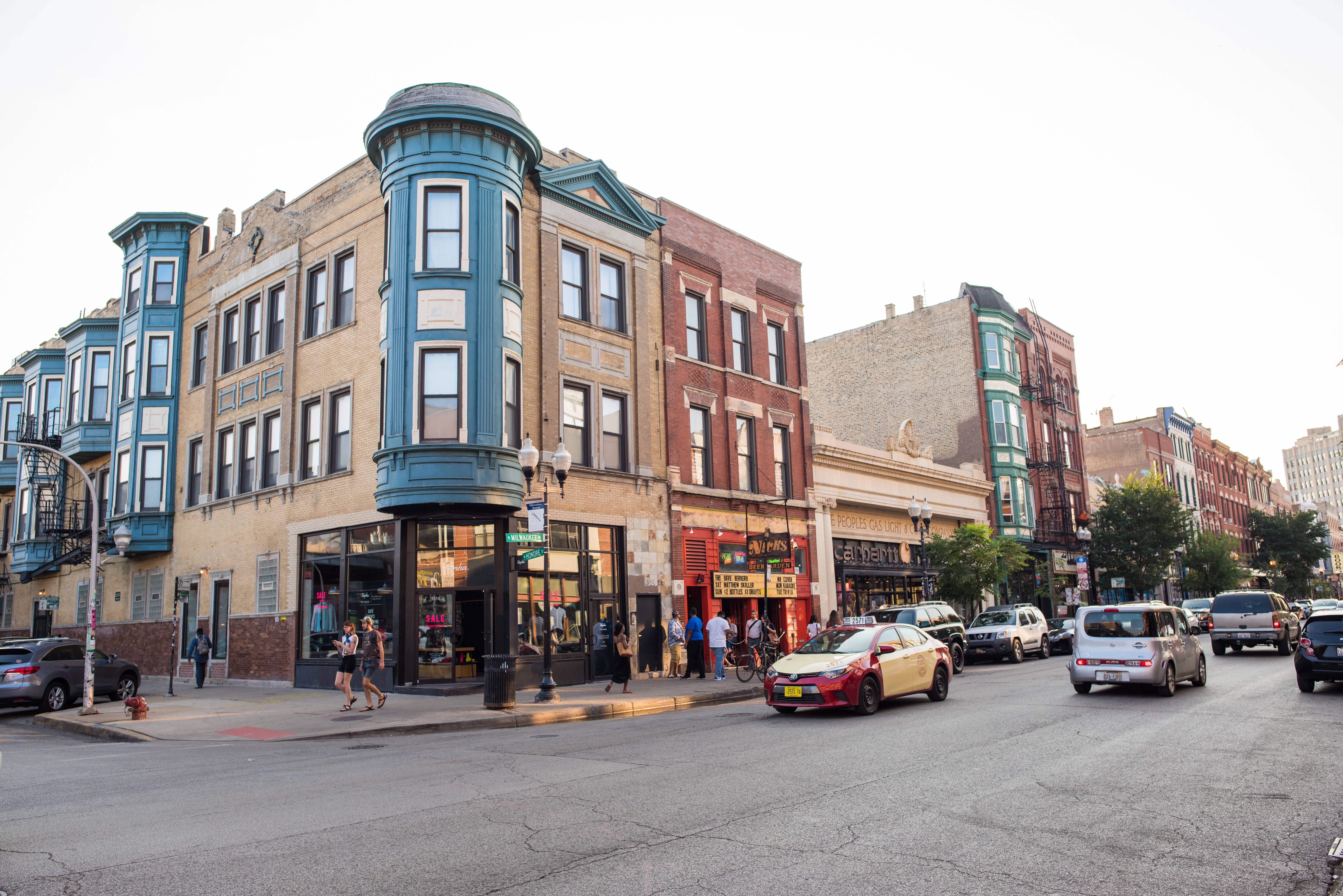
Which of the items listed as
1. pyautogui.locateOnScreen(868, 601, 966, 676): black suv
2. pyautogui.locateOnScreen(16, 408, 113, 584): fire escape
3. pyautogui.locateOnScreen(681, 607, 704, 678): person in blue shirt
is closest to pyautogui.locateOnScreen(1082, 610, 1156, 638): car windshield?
pyautogui.locateOnScreen(868, 601, 966, 676): black suv

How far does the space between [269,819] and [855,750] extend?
6.31 m

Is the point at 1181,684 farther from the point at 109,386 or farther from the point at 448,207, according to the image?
the point at 109,386

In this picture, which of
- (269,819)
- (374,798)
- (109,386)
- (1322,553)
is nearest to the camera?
(269,819)

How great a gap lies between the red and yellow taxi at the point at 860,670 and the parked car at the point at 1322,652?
5870 millimetres

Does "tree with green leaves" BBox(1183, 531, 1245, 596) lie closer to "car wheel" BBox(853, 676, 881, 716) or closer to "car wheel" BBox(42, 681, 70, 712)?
"car wheel" BBox(853, 676, 881, 716)

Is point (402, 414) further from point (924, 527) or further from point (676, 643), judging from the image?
point (924, 527)

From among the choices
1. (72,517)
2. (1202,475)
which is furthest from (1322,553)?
(72,517)

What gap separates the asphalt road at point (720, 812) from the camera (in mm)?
5891

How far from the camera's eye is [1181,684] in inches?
736

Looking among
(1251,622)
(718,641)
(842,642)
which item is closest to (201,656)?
(718,641)

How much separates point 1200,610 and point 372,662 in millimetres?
40432

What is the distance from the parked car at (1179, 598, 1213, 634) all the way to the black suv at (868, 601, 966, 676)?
19.8m

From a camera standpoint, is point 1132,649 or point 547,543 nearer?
point 1132,649

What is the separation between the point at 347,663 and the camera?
1822 centimetres
